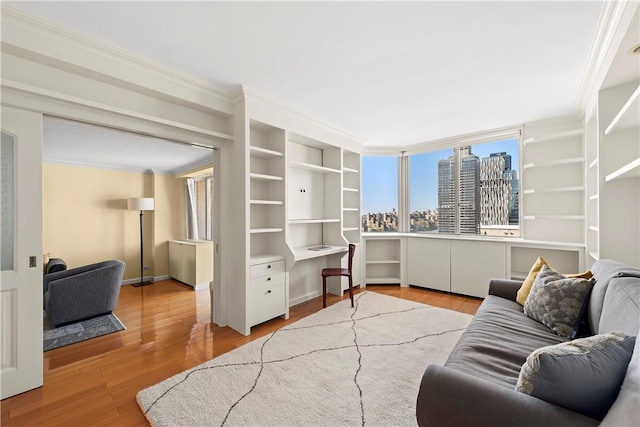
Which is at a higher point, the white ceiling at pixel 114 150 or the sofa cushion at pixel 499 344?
the white ceiling at pixel 114 150

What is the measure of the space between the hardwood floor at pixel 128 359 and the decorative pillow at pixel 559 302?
1.64 m

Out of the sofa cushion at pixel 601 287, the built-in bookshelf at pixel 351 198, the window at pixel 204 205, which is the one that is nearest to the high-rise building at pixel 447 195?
the built-in bookshelf at pixel 351 198

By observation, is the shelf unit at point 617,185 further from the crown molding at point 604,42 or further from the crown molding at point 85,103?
the crown molding at point 85,103

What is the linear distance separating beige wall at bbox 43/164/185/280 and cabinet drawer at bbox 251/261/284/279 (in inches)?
146

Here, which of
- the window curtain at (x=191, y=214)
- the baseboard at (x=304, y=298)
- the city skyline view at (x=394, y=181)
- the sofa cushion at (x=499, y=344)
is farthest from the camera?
the window curtain at (x=191, y=214)

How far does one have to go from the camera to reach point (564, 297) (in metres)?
1.96

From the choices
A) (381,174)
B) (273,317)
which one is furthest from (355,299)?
(381,174)

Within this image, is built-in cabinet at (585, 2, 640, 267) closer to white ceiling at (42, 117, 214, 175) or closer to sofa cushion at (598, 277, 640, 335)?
sofa cushion at (598, 277, 640, 335)

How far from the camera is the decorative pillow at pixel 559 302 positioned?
1.88m

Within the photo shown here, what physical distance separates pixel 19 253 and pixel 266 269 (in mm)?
1976

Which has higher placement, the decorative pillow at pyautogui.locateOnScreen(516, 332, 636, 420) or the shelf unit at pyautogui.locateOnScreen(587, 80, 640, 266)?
the shelf unit at pyautogui.locateOnScreen(587, 80, 640, 266)

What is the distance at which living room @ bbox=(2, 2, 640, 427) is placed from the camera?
2020 millimetres

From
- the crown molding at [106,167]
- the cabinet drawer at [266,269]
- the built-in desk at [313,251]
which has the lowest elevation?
the cabinet drawer at [266,269]

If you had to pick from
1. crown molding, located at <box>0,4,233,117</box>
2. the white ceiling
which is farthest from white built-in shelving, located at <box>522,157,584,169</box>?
the white ceiling
